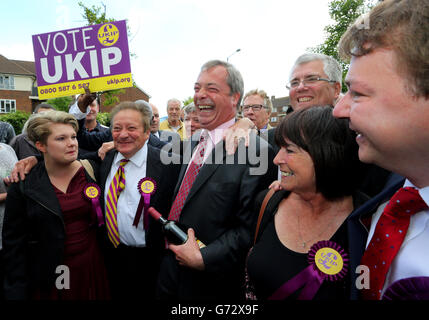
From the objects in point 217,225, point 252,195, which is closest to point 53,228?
point 217,225

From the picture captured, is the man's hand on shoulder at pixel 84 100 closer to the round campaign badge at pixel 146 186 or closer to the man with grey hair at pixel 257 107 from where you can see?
the round campaign badge at pixel 146 186

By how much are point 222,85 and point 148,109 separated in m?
0.96

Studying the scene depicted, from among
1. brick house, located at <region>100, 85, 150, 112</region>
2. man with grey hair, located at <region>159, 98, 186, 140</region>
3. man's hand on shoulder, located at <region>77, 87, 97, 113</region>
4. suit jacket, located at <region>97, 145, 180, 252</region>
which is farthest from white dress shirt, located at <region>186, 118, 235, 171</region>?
brick house, located at <region>100, 85, 150, 112</region>

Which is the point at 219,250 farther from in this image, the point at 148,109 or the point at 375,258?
the point at 148,109

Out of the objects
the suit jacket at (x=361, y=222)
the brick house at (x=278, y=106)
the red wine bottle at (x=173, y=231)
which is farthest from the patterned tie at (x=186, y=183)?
the brick house at (x=278, y=106)

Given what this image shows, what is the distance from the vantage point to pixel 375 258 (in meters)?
1.08

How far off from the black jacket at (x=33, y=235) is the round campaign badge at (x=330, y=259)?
7.10 feet

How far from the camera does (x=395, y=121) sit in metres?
0.83

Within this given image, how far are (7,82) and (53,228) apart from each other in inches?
1899

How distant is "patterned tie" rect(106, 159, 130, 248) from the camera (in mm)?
2496

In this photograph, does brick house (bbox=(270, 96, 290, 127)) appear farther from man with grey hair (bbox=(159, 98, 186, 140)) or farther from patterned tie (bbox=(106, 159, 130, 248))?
patterned tie (bbox=(106, 159, 130, 248))

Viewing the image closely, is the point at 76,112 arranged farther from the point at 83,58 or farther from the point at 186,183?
the point at 186,183

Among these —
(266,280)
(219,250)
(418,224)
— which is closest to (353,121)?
(418,224)

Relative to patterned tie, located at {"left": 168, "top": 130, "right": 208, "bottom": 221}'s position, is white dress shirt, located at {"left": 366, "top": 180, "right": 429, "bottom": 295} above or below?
below
